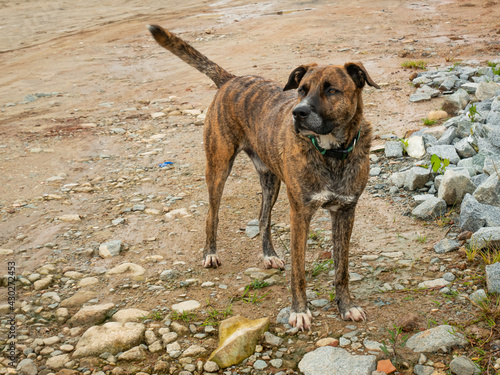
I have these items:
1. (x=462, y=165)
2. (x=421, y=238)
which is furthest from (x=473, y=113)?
(x=421, y=238)

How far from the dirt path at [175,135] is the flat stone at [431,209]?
0.38 ft

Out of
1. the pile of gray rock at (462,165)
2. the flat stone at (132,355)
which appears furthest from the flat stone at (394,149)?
the flat stone at (132,355)

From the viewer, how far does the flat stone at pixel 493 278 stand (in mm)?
3767

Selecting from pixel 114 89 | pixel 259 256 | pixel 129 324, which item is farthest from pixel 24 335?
pixel 114 89

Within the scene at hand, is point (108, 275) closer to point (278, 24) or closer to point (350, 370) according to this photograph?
point (350, 370)

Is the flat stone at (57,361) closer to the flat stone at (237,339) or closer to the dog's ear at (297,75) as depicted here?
the flat stone at (237,339)

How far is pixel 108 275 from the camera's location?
4.86 metres

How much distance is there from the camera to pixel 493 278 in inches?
149

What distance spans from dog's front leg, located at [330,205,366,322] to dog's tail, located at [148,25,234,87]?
210cm

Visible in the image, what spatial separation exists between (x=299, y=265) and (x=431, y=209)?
6.30ft

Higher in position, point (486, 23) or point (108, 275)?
point (486, 23)

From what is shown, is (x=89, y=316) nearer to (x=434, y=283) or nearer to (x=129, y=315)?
(x=129, y=315)

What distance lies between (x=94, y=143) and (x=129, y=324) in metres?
5.15

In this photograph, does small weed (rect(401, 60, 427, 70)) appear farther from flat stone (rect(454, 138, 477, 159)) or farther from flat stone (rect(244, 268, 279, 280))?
flat stone (rect(244, 268, 279, 280))
